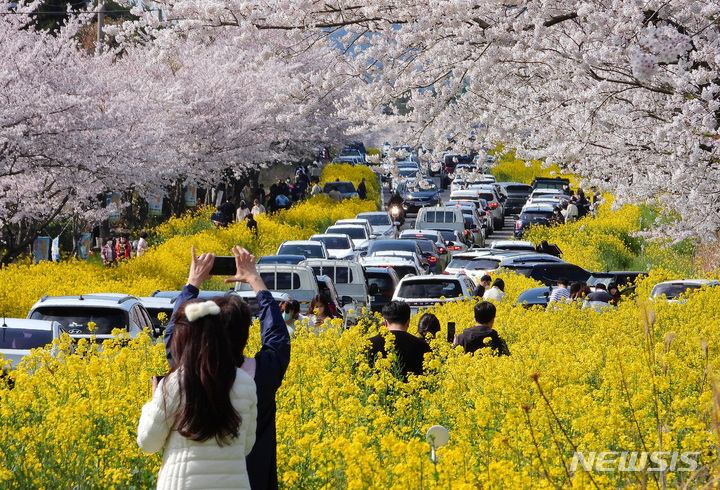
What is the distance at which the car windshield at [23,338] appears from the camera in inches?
447

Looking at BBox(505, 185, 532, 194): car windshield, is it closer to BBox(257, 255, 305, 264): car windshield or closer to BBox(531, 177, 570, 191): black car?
BBox(531, 177, 570, 191): black car

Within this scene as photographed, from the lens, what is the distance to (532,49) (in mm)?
9227

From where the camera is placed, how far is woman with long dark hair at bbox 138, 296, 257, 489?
418 cm

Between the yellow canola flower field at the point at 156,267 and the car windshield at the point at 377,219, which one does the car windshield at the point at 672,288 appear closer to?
the yellow canola flower field at the point at 156,267

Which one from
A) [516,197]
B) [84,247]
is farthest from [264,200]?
[84,247]

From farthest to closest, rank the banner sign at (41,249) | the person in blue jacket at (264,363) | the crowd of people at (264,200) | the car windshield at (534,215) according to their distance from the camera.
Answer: the car windshield at (534,215)
the crowd of people at (264,200)
the banner sign at (41,249)
the person in blue jacket at (264,363)

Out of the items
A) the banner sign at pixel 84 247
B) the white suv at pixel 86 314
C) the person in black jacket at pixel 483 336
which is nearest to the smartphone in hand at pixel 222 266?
the person in black jacket at pixel 483 336

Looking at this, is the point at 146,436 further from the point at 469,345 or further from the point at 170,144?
the point at 170,144

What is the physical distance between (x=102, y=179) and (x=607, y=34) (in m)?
15.8

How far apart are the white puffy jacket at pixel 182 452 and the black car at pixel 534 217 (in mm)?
34928

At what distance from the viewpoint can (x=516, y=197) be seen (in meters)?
52.5

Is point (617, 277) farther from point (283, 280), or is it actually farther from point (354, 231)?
point (354, 231)

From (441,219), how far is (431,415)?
2959 cm

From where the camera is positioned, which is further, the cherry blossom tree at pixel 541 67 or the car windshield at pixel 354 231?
the car windshield at pixel 354 231
